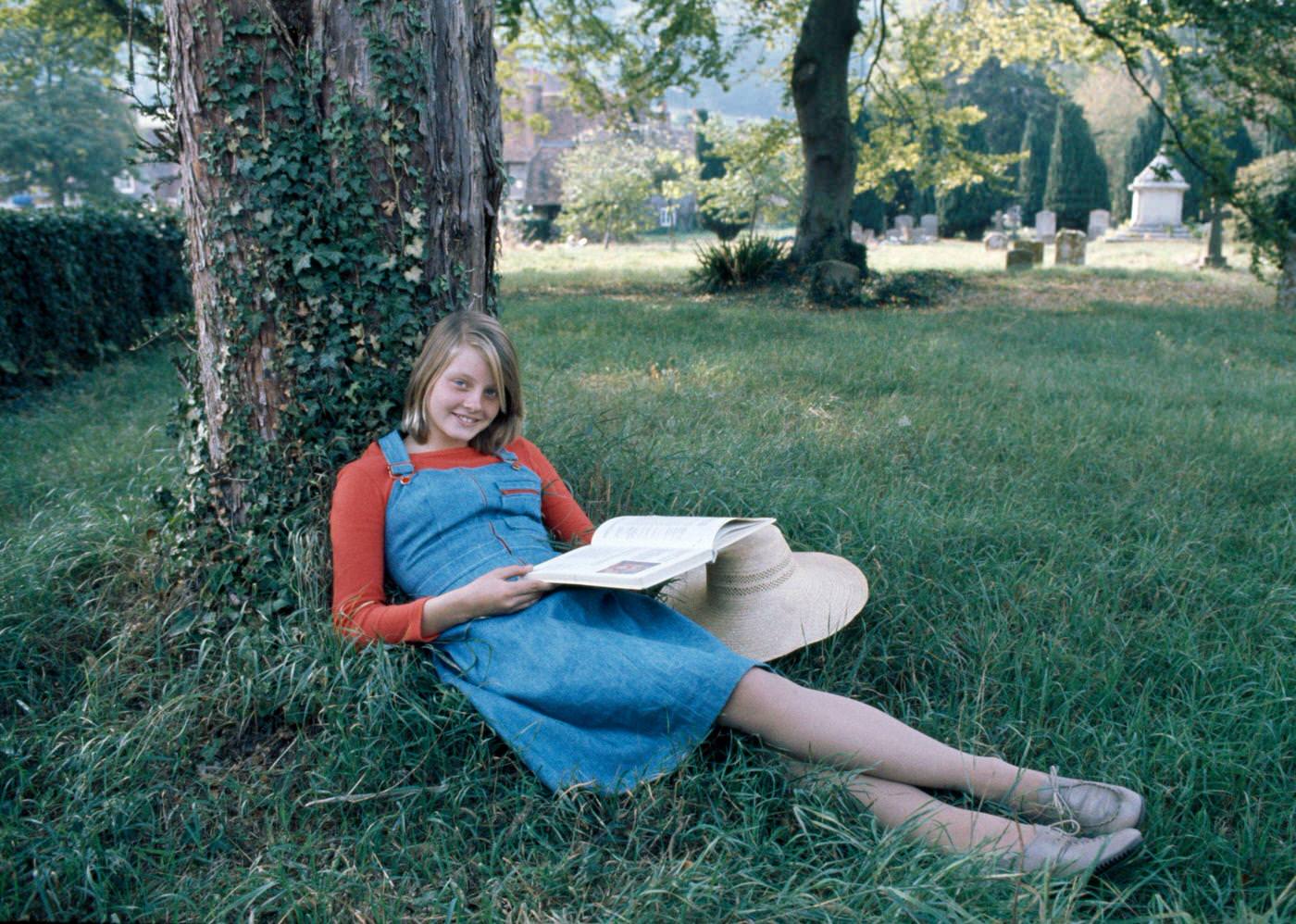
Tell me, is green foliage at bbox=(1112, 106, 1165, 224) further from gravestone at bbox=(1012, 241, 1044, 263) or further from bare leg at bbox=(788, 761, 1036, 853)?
bare leg at bbox=(788, 761, 1036, 853)

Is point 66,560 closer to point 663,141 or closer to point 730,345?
point 730,345

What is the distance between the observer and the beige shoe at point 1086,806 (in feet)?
7.63

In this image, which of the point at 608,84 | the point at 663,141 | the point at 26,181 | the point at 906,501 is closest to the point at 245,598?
the point at 906,501

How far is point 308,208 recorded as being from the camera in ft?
10.2

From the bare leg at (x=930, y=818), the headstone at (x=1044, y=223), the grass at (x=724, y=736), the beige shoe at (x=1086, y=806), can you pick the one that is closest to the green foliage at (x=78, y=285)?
the grass at (x=724, y=736)

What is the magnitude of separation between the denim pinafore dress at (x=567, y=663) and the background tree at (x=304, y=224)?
1.56 feet

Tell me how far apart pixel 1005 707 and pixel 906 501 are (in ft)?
4.85

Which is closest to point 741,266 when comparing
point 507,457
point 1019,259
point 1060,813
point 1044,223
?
point 1019,259

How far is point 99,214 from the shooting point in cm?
997

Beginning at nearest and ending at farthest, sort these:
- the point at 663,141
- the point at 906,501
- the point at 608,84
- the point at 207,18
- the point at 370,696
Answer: the point at 370,696 < the point at 207,18 < the point at 906,501 < the point at 608,84 < the point at 663,141

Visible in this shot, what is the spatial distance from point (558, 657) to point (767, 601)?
0.79 metres

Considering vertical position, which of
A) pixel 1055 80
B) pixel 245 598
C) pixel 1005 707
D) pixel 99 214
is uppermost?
pixel 1055 80

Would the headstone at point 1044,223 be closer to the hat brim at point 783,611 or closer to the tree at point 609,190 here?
the tree at point 609,190

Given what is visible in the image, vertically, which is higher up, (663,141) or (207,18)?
(663,141)
